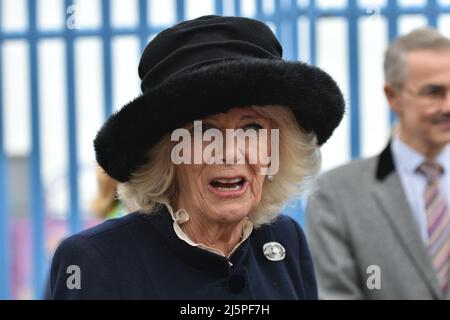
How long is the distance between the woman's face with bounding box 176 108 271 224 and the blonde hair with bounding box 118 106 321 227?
0.16 feet

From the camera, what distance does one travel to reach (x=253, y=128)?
1.86 meters

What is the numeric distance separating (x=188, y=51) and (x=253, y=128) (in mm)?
215

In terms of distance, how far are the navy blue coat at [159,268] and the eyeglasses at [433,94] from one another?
48.3 inches

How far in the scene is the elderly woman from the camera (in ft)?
5.81

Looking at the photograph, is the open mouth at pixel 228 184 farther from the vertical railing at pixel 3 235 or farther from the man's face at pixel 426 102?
the vertical railing at pixel 3 235

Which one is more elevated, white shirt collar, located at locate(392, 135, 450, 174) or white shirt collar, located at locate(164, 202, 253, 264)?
white shirt collar, located at locate(392, 135, 450, 174)

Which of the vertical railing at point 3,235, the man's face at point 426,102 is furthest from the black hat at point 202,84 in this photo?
the vertical railing at point 3,235

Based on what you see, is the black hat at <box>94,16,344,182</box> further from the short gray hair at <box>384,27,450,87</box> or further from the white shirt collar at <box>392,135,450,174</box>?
the short gray hair at <box>384,27,450,87</box>

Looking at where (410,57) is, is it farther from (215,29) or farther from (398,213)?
(215,29)

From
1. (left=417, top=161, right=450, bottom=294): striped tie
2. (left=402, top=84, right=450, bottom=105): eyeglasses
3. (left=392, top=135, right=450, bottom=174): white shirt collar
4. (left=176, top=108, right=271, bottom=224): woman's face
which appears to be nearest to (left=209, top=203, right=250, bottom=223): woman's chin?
(left=176, top=108, right=271, bottom=224): woman's face

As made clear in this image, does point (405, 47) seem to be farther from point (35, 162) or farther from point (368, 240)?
point (35, 162)

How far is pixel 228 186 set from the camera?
185 cm

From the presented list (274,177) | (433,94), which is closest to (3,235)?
(433,94)

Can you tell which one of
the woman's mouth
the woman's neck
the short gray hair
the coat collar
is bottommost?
the woman's neck
